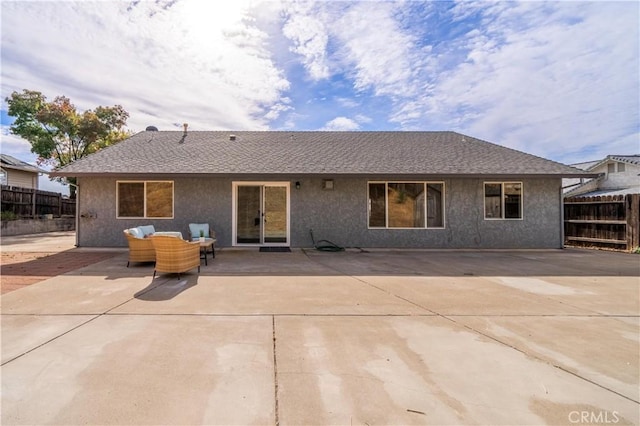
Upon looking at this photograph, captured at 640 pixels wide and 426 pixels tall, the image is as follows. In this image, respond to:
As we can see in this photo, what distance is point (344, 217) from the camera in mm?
10516

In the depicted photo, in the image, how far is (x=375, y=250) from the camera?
10180 millimetres

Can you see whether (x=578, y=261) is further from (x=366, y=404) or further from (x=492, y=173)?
(x=366, y=404)

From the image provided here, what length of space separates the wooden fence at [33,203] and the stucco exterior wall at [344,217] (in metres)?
8.60

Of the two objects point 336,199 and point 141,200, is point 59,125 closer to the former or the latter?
point 141,200

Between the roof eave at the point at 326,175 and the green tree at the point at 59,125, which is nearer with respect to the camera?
the roof eave at the point at 326,175

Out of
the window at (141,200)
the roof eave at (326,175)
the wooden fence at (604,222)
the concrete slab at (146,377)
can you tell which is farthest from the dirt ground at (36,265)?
the wooden fence at (604,222)

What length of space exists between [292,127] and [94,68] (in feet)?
26.7

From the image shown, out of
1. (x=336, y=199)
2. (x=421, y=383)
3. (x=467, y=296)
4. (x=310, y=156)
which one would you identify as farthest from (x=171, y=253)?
(x=310, y=156)

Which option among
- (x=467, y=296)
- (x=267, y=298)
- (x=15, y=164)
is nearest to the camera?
(x=267, y=298)

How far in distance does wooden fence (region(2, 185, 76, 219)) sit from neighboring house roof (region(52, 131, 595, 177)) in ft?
26.3

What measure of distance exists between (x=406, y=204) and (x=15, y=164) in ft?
83.6

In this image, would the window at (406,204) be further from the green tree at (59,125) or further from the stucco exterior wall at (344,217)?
the green tree at (59,125)

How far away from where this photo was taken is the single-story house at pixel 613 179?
16203mm

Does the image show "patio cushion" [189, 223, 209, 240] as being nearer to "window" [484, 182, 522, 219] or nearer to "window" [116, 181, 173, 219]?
"window" [116, 181, 173, 219]
